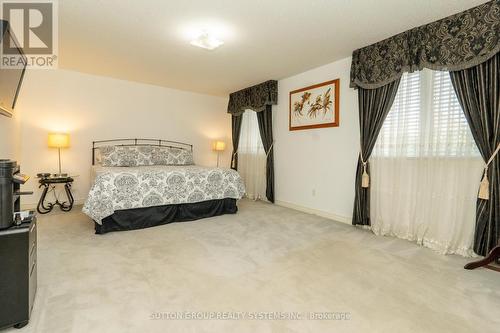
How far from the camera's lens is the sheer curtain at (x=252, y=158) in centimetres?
530

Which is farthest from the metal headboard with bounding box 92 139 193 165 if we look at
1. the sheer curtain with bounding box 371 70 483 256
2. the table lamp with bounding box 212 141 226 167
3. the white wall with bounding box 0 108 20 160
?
the sheer curtain with bounding box 371 70 483 256

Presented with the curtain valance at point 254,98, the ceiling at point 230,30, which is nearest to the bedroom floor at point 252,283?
the ceiling at point 230,30

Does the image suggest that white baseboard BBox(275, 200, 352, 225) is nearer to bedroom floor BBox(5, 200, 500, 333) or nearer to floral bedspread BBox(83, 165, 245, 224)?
bedroom floor BBox(5, 200, 500, 333)

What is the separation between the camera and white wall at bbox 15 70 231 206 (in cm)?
418

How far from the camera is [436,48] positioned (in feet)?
8.63

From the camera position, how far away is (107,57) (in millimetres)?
3738

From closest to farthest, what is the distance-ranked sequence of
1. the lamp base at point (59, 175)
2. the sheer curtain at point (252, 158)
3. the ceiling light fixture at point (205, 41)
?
the ceiling light fixture at point (205, 41) < the lamp base at point (59, 175) < the sheer curtain at point (252, 158)

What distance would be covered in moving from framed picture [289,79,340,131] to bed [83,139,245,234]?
152cm

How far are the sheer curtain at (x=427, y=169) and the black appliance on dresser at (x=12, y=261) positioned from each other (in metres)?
3.41

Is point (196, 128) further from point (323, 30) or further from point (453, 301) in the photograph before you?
point (453, 301)

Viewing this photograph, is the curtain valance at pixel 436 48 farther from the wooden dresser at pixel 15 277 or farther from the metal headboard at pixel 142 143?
the metal headboard at pixel 142 143

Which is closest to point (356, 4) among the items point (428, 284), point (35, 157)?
point (428, 284)

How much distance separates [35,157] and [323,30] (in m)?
4.79

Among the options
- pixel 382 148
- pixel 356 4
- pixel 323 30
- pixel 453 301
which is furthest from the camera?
pixel 382 148
